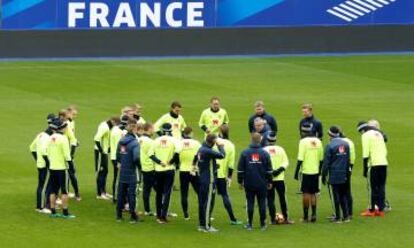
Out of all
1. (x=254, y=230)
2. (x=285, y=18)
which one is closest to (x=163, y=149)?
(x=254, y=230)

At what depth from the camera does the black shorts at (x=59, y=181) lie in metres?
25.6

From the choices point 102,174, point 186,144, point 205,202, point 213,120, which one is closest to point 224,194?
point 205,202

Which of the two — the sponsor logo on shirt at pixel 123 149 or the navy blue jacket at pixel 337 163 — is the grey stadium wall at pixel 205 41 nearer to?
the sponsor logo on shirt at pixel 123 149

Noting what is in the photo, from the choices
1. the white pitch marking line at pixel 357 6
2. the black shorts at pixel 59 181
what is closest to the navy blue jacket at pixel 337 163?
the black shorts at pixel 59 181

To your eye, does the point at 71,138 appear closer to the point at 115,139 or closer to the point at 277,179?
the point at 115,139

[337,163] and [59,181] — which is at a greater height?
[337,163]

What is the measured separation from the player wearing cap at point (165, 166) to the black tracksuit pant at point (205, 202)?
0.93 meters

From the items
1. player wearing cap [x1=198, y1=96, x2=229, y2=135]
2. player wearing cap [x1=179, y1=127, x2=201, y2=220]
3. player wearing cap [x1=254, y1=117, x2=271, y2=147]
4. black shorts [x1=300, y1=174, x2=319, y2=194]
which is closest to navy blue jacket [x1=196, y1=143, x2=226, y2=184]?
player wearing cap [x1=179, y1=127, x2=201, y2=220]

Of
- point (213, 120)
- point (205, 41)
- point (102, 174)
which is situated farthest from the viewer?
point (205, 41)

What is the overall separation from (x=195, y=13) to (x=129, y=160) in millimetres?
26853

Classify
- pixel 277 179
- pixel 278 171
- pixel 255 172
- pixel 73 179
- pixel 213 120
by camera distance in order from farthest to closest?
1. pixel 213 120
2. pixel 73 179
3. pixel 277 179
4. pixel 278 171
5. pixel 255 172

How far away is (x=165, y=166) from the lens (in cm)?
2569

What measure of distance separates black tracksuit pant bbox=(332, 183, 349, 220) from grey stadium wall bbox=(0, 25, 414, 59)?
87.7 ft

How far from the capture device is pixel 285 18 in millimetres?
53781
